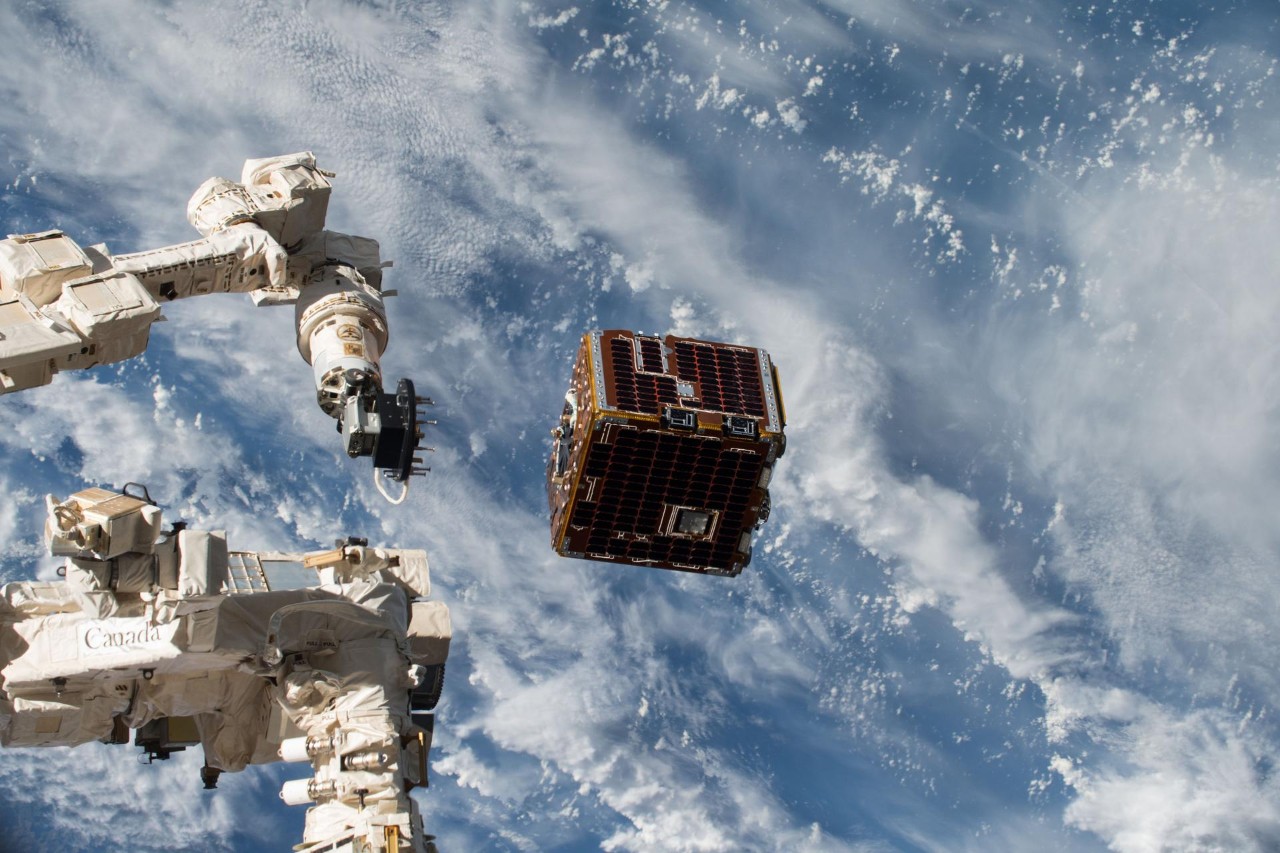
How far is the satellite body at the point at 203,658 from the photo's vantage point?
67.7 feet

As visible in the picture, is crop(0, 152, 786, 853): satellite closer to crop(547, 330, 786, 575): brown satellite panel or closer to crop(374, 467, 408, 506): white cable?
crop(374, 467, 408, 506): white cable

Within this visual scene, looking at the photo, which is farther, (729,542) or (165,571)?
(729,542)

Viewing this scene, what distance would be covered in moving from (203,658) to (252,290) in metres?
6.50

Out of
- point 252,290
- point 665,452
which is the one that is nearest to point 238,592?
point 252,290

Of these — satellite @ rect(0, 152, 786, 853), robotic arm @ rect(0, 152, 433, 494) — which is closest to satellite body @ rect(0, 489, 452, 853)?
satellite @ rect(0, 152, 786, 853)

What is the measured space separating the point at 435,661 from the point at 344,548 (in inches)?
133

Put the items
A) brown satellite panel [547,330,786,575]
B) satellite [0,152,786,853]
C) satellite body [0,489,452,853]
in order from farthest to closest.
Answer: brown satellite panel [547,330,786,575], satellite body [0,489,452,853], satellite [0,152,786,853]

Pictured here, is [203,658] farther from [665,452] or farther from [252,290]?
[665,452]

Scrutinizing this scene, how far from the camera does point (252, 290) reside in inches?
941

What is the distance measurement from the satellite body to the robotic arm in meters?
2.93

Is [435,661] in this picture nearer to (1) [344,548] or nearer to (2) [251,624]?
(1) [344,548]

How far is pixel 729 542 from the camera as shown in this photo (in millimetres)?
43594

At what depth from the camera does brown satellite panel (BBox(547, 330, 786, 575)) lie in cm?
4156

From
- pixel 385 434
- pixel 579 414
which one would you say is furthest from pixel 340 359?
pixel 579 414
